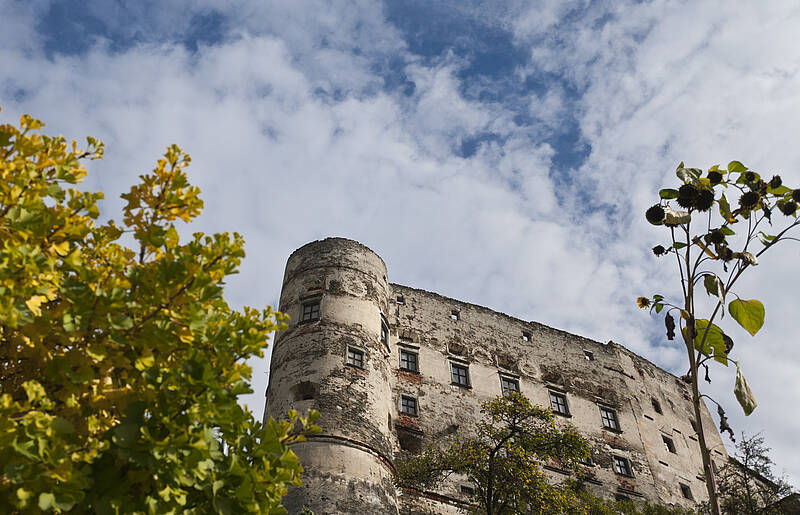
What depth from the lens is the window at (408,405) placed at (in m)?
21.2

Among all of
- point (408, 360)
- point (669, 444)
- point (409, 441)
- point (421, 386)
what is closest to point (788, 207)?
point (409, 441)

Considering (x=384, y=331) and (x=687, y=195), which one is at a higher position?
(x=384, y=331)

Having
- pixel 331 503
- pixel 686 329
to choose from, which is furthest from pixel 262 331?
pixel 331 503

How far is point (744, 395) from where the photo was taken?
16.2 ft

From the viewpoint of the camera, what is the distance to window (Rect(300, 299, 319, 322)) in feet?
64.7

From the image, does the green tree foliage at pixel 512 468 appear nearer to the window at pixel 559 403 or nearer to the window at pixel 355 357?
the window at pixel 355 357

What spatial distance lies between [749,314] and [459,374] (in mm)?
18706

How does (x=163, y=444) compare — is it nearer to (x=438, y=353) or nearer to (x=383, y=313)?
(x=383, y=313)

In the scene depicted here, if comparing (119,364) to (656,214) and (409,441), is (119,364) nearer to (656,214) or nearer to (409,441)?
(656,214)

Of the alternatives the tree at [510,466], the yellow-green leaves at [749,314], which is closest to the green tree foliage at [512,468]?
the tree at [510,466]

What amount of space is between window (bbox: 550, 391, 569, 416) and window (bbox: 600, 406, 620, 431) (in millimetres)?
1964

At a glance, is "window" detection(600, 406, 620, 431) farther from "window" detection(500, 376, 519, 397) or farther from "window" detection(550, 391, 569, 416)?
"window" detection(500, 376, 519, 397)

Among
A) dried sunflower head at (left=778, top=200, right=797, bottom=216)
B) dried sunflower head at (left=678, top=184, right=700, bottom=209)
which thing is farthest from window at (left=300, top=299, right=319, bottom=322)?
dried sunflower head at (left=778, top=200, right=797, bottom=216)

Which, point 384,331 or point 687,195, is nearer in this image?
point 687,195
